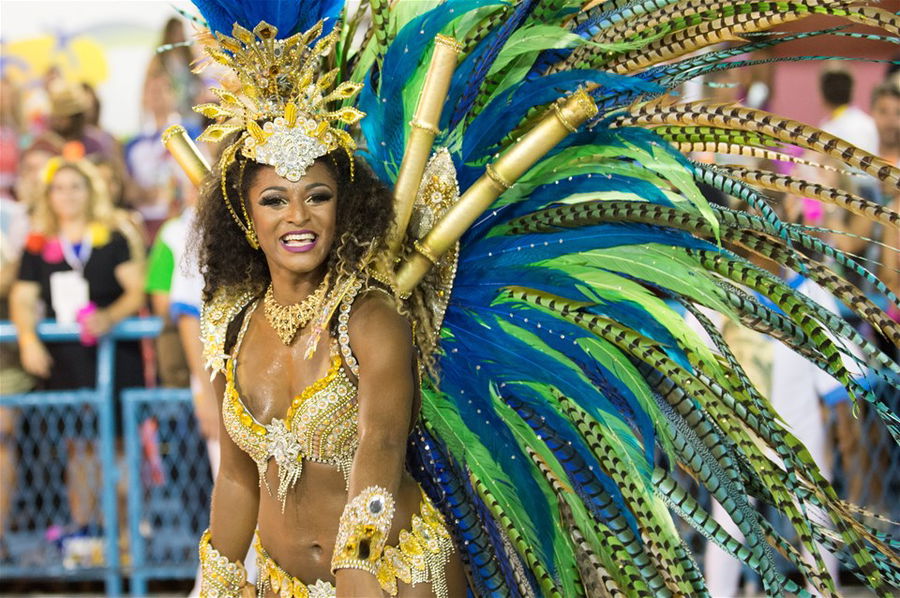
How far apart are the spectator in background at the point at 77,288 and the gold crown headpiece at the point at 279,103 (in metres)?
3.55

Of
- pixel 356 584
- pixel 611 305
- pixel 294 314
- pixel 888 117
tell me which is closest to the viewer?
pixel 356 584

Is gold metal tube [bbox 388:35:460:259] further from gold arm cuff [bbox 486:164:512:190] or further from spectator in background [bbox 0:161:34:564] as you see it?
spectator in background [bbox 0:161:34:564]

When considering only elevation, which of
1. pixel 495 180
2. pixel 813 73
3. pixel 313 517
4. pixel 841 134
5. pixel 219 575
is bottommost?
pixel 219 575

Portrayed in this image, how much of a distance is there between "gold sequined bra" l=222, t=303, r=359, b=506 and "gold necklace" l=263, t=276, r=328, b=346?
101 millimetres

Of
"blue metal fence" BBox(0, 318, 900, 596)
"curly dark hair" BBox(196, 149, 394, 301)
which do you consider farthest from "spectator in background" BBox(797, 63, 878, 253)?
"curly dark hair" BBox(196, 149, 394, 301)

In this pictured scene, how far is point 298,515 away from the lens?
8.54ft

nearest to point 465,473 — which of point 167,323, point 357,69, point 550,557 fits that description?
point 550,557

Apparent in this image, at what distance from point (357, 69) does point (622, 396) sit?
38.8 inches

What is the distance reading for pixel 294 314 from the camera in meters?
2.62

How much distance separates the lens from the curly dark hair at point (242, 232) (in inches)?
102

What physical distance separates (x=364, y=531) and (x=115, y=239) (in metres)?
4.02

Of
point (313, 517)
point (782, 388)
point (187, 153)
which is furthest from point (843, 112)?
point (313, 517)

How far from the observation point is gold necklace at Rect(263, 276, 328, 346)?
2.60 m

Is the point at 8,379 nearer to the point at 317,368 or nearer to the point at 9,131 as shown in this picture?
the point at 9,131
